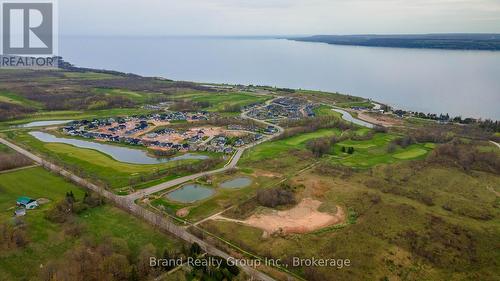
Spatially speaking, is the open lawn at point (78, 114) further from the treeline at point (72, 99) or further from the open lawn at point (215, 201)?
the open lawn at point (215, 201)

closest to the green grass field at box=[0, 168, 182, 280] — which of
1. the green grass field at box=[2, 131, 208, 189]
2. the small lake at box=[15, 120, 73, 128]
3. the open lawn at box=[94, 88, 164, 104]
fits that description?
the green grass field at box=[2, 131, 208, 189]

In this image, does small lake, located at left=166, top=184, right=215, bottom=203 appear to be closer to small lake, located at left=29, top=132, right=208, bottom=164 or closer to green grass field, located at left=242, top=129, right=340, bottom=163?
green grass field, located at left=242, top=129, right=340, bottom=163

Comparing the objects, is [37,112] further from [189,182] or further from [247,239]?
[247,239]

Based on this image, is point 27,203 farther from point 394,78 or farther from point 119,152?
point 394,78

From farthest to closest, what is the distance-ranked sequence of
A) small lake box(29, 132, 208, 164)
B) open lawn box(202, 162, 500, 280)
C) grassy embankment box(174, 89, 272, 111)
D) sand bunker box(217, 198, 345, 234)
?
grassy embankment box(174, 89, 272, 111) < small lake box(29, 132, 208, 164) < sand bunker box(217, 198, 345, 234) < open lawn box(202, 162, 500, 280)

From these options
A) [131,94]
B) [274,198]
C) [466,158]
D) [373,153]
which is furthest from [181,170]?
[131,94]

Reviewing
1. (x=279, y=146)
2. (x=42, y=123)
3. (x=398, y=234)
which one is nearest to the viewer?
(x=398, y=234)

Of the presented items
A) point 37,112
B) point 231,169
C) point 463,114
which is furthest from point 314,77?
point 231,169
